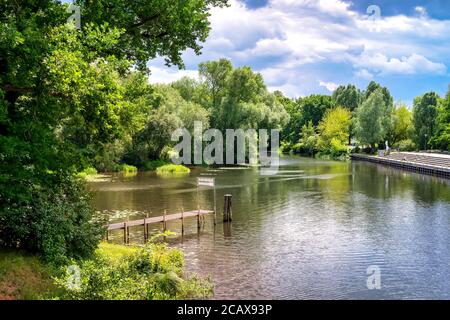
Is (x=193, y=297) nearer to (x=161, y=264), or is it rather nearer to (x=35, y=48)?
(x=161, y=264)

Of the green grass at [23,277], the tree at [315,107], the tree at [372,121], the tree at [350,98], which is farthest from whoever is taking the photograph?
the tree at [315,107]

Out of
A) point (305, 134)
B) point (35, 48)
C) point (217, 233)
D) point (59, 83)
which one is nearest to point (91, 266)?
point (59, 83)

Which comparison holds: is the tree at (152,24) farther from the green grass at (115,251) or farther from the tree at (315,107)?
the tree at (315,107)

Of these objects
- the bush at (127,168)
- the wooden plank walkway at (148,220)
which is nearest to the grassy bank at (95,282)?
the wooden plank walkway at (148,220)

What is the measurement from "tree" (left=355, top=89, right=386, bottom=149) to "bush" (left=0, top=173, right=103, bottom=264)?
10341cm

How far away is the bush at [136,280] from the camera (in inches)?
634

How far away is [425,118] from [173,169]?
200ft

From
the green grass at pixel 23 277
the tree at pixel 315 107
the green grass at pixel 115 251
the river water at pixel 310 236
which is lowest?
the river water at pixel 310 236

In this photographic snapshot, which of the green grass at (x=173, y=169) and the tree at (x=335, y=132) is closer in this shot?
the green grass at (x=173, y=169)

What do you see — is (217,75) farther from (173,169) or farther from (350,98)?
(350,98)

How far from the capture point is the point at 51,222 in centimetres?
1819

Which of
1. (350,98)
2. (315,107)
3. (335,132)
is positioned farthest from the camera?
(315,107)

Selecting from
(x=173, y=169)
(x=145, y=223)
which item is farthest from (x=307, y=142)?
(x=145, y=223)

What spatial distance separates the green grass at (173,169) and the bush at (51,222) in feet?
181
